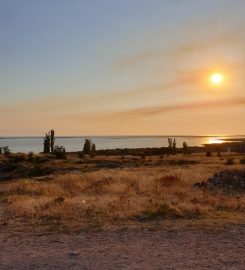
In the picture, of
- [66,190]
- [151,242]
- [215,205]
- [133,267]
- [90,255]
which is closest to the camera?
[133,267]

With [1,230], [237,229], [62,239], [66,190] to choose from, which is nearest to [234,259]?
[237,229]

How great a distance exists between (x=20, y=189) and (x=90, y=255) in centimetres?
1260

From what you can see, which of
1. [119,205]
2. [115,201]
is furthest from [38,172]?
[119,205]

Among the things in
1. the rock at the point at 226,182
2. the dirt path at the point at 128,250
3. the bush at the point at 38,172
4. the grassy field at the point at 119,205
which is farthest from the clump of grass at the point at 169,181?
the bush at the point at 38,172

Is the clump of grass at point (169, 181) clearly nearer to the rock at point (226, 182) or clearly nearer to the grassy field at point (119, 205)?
the grassy field at point (119, 205)

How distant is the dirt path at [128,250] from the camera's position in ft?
28.8

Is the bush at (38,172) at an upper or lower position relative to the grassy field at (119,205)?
upper

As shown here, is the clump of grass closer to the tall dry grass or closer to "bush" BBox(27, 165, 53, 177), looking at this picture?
the tall dry grass

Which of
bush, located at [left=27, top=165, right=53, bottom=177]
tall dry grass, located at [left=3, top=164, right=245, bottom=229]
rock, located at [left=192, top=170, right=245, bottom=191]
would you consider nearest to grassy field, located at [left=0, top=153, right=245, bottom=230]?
tall dry grass, located at [left=3, top=164, right=245, bottom=229]

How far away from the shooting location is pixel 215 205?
50.8ft

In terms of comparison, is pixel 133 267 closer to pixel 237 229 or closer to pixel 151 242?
pixel 151 242

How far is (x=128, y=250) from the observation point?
9828mm

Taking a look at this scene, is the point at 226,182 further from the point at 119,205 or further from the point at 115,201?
the point at 119,205

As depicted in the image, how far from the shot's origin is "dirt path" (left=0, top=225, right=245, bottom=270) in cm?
877
